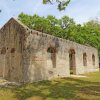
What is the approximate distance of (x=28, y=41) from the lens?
1596cm

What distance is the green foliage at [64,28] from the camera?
36.7 m

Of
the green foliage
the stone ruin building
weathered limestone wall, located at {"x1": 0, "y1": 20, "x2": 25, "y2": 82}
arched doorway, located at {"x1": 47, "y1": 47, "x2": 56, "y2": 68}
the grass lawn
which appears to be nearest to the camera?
the grass lawn

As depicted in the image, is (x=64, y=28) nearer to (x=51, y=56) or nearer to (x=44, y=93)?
(x=51, y=56)

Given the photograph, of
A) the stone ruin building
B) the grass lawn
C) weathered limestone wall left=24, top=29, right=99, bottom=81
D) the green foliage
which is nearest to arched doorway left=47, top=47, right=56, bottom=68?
the stone ruin building

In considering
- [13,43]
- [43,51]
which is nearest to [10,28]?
[13,43]

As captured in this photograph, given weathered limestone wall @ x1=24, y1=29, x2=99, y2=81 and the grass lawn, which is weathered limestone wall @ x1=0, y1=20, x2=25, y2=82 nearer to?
weathered limestone wall @ x1=24, y1=29, x2=99, y2=81

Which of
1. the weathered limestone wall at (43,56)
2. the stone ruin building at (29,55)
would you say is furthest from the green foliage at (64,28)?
the stone ruin building at (29,55)

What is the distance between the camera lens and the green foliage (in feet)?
120

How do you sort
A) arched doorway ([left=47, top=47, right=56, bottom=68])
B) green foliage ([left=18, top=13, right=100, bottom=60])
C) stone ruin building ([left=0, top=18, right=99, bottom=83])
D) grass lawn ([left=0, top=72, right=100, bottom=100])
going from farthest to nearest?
green foliage ([left=18, top=13, right=100, bottom=60]), arched doorway ([left=47, top=47, right=56, bottom=68]), stone ruin building ([left=0, top=18, right=99, bottom=83]), grass lawn ([left=0, top=72, right=100, bottom=100])

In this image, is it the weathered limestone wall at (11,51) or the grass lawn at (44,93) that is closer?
the grass lawn at (44,93)

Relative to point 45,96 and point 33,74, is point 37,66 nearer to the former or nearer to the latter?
point 33,74

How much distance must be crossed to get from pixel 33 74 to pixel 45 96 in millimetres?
4145

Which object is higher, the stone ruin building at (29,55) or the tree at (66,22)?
Answer: the tree at (66,22)

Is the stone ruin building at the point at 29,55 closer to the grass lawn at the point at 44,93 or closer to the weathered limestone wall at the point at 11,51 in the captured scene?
the weathered limestone wall at the point at 11,51
